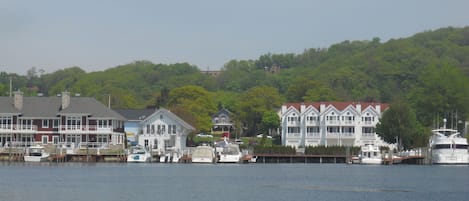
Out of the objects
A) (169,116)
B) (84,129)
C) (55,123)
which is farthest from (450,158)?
(55,123)

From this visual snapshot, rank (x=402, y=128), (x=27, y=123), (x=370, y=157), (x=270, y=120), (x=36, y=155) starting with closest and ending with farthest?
1. (x=36, y=155)
2. (x=370, y=157)
3. (x=27, y=123)
4. (x=402, y=128)
5. (x=270, y=120)

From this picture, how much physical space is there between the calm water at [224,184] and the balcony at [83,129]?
1383cm

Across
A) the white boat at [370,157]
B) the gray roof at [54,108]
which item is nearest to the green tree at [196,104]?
the gray roof at [54,108]

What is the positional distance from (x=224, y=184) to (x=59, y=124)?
44616mm

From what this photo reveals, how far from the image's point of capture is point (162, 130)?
390 ft

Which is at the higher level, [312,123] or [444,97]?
[444,97]

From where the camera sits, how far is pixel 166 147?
385 feet

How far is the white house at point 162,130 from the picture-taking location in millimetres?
118562

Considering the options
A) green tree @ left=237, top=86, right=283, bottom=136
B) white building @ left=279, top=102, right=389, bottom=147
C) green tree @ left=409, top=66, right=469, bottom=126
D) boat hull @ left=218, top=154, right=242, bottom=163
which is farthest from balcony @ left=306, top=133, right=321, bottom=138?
boat hull @ left=218, top=154, right=242, bottom=163

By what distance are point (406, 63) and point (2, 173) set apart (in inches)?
4648

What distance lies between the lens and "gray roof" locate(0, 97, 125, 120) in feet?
356

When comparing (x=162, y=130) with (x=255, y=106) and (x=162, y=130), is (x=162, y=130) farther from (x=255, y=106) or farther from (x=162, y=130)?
(x=255, y=106)

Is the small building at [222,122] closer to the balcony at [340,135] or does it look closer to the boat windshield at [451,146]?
the balcony at [340,135]

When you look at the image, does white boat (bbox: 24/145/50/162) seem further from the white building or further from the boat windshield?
the white building
